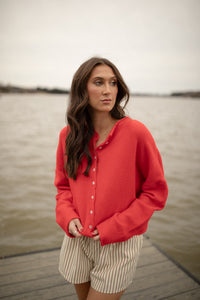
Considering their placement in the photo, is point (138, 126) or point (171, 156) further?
point (171, 156)

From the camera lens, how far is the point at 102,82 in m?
1.33

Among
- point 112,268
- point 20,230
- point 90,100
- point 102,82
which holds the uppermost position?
point 102,82

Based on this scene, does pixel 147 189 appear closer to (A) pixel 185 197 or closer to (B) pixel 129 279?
(B) pixel 129 279

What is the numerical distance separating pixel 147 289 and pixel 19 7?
69.9 ft

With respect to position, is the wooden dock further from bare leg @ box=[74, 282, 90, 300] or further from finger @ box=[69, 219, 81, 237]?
finger @ box=[69, 219, 81, 237]

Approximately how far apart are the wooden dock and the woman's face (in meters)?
1.96

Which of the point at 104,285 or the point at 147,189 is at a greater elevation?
the point at 147,189

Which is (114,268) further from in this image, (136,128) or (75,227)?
(136,128)

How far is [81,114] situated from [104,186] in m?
0.51

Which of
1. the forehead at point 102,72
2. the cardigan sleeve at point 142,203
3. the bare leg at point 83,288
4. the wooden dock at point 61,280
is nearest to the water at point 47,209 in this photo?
the wooden dock at point 61,280

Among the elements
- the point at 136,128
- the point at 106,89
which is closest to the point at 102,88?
the point at 106,89

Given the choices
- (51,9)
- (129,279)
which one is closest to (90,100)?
(129,279)

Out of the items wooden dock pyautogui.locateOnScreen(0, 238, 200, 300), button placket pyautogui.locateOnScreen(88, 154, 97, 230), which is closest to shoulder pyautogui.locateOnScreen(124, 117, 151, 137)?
button placket pyautogui.locateOnScreen(88, 154, 97, 230)

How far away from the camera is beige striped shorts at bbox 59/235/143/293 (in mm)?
1279
